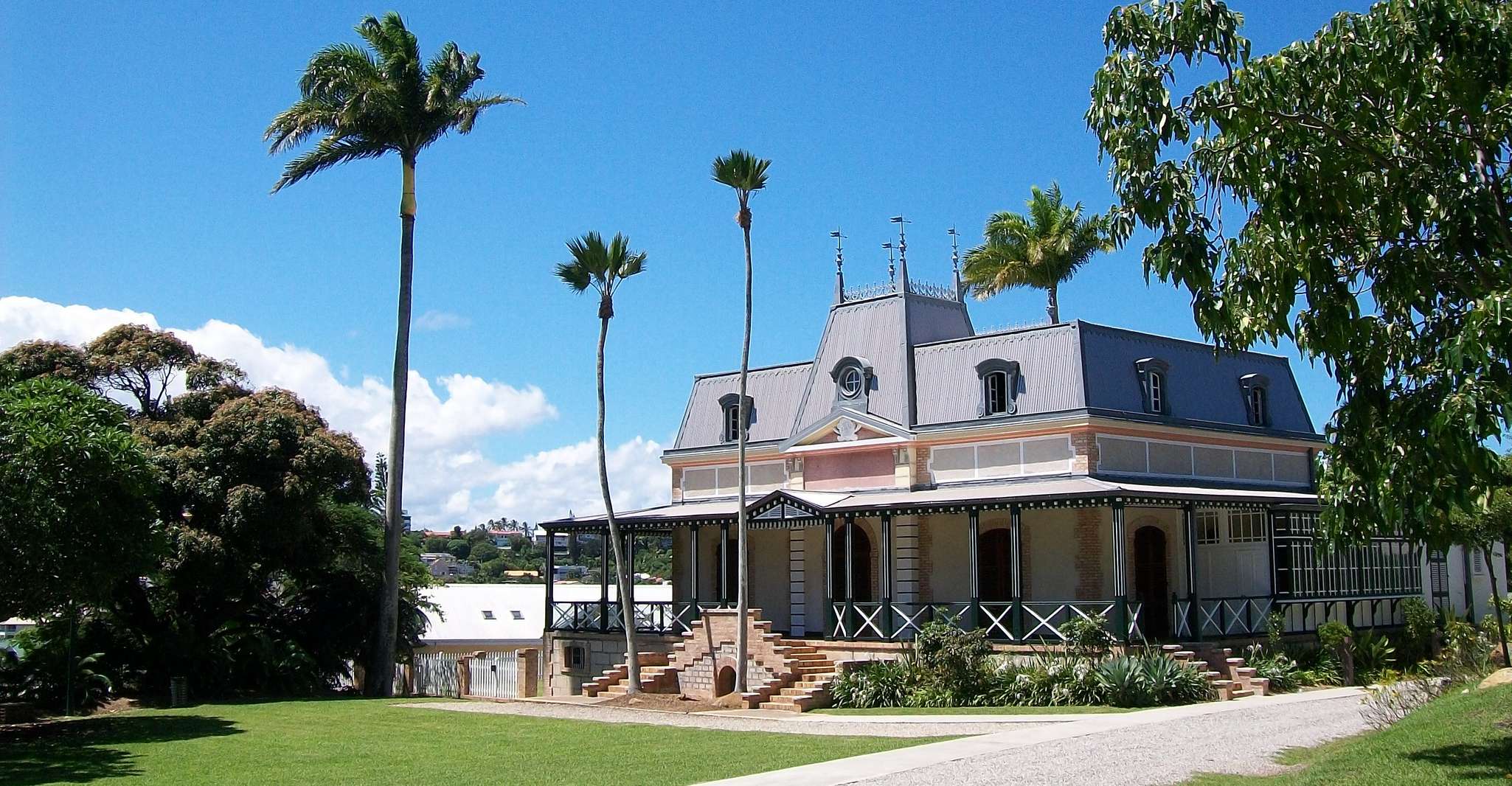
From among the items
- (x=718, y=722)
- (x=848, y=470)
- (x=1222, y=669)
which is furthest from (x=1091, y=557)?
(x=718, y=722)

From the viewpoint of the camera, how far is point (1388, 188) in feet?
42.2

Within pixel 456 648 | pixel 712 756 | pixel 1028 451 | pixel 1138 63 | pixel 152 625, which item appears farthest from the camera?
pixel 456 648

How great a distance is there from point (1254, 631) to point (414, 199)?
70.9 feet

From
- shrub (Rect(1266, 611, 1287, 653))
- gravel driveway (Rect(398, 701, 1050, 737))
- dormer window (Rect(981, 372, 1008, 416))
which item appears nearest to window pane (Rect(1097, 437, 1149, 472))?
dormer window (Rect(981, 372, 1008, 416))

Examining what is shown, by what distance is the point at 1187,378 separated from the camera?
3266 cm

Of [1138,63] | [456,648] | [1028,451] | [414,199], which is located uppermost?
[414,199]

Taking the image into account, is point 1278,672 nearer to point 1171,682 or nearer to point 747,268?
point 1171,682

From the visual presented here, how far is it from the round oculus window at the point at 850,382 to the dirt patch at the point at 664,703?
869 centimetres

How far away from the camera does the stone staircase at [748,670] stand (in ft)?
87.4

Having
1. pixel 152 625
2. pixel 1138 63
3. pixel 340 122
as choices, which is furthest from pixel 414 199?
pixel 1138 63

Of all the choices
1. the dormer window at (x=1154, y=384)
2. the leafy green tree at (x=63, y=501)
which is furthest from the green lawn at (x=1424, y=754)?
the leafy green tree at (x=63, y=501)

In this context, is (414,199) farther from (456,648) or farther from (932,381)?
(456,648)

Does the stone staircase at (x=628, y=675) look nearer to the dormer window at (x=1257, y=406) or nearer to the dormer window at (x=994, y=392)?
the dormer window at (x=994, y=392)

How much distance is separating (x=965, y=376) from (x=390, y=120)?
587 inches
